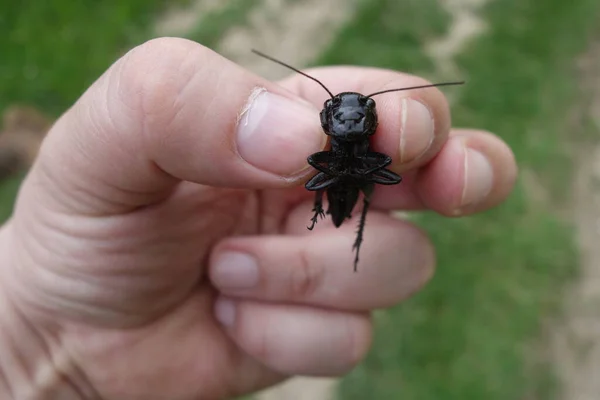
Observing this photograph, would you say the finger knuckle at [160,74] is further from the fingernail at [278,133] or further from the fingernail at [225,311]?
the fingernail at [225,311]

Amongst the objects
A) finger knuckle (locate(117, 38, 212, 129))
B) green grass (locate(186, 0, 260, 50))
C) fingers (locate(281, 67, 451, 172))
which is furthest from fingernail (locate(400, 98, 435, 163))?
green grass (locate(186, 0, 260, 50))

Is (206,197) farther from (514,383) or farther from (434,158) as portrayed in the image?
(514,383)

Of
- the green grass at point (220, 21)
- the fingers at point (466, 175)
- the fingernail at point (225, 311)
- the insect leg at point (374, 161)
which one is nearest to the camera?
the insect leg at point (374, 161)

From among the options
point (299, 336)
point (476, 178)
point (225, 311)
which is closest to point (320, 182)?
point (476, 178)

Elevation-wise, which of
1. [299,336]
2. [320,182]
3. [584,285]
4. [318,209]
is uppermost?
[320,182]

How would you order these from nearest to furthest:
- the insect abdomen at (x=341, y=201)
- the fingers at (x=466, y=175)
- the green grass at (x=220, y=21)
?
the insect abdomen at (x=341, y=201)
the fingers at (x=466, y=175)
the green grass at (x=220, y=21)

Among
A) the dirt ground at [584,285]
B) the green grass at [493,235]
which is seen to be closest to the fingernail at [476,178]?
the green grass at [493,235]

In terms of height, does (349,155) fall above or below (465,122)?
below

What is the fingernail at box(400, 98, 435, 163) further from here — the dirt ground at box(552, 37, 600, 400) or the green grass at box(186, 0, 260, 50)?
the green grass at box(186, 0, 260, 50)

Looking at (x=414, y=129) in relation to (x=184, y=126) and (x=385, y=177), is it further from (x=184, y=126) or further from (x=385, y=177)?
(x=184, y=126)
